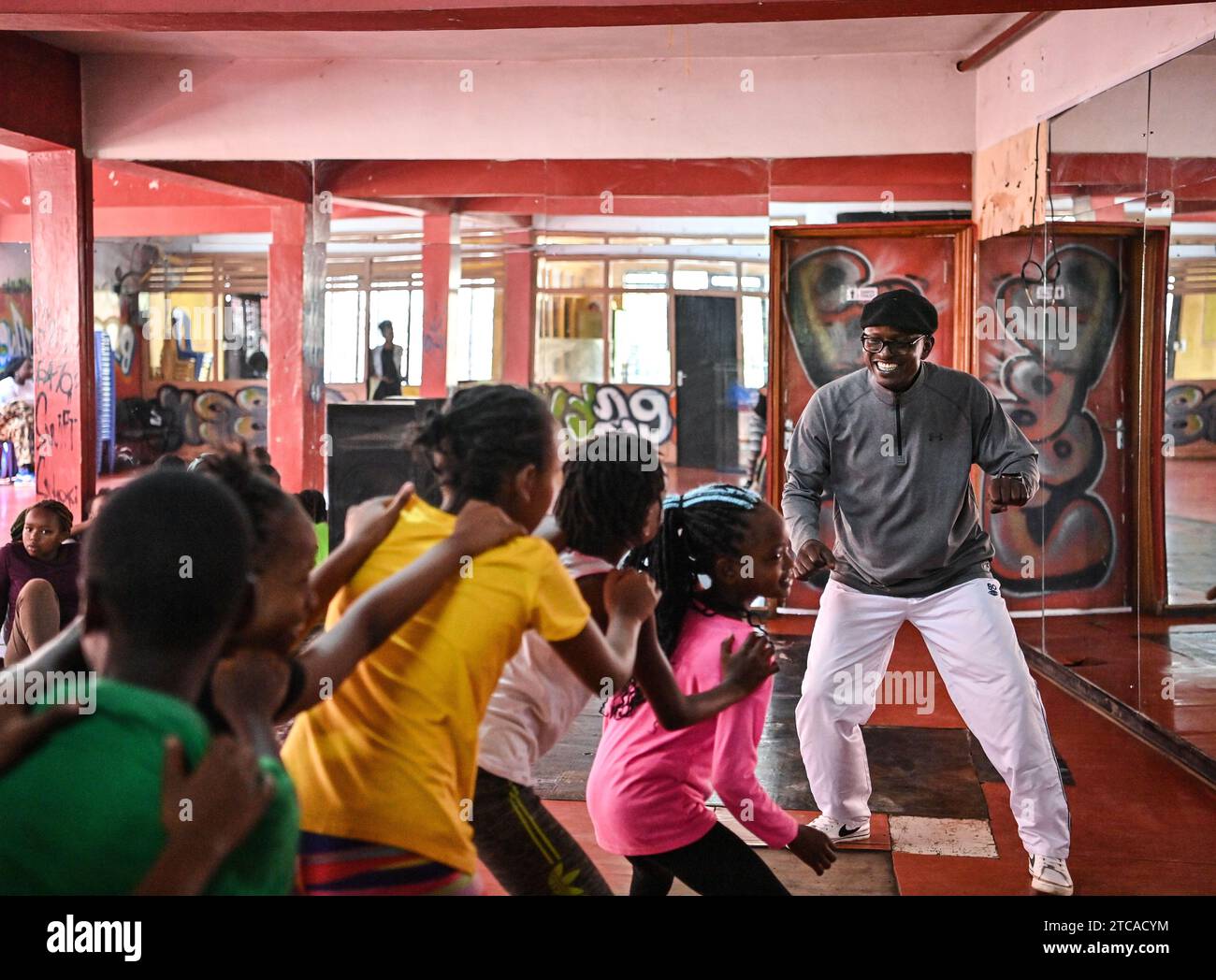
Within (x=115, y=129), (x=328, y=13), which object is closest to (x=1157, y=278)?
(x=328, y=13)

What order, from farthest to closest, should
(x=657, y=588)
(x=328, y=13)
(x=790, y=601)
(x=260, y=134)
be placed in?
1. (x=790, y=601)
2. (x=260, y=134)
3. (x=328, y=13)
4. (x=657, y=588)

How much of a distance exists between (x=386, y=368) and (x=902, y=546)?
3781mm

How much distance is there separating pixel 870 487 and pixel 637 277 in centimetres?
172

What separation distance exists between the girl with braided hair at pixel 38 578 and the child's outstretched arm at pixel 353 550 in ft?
6.08

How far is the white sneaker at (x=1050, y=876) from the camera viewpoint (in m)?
3.10

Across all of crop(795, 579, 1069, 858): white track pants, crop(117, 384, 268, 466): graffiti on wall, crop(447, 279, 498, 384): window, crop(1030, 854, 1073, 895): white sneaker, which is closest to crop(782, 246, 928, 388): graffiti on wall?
crop(447, 279, 498, 384): window

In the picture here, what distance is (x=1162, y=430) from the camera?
4.85 metres

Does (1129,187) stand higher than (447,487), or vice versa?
(1129,187)

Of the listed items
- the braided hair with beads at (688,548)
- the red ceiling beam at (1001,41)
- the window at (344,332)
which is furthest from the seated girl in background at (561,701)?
the window at (344,332)

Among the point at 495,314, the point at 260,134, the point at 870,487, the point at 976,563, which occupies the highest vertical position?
the point at 260,134

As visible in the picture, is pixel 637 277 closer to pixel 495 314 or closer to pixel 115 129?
pixel 495 314

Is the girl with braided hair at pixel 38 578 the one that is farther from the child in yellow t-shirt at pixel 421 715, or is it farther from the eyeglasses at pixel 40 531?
the child in yellow t-shirt at pixel 421 715

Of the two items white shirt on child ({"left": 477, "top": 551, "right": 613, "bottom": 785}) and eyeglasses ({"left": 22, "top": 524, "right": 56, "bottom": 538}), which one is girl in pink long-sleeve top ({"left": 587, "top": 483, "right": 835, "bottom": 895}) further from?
eyeglasses ({"left": 22, "top": 524, "right": 56, "bottom": 538})
